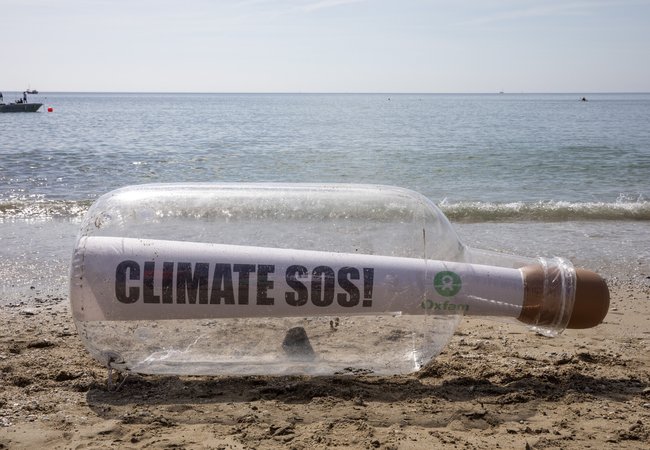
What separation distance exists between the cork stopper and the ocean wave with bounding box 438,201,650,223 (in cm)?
591

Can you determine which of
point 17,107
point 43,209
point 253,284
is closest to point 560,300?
point 253,284

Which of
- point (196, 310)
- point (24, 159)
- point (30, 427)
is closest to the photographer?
point (30, 427)

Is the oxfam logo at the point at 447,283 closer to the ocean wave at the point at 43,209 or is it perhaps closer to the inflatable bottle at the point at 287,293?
the inflatable bottle at the point at 287,293

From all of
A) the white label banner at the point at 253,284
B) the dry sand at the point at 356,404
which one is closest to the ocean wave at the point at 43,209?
the dry sand at the point at 356,404

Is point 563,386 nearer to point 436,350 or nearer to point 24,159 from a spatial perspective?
point 436,350

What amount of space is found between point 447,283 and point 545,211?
7067 mm

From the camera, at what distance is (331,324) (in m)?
3.48

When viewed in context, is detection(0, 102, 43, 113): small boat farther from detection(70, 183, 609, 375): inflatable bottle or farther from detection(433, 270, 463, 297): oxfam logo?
detection(433, 270, 463, 297): oxfam logo

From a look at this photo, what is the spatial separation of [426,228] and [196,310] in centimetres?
135

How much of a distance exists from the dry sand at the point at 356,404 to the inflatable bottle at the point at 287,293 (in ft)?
0.52

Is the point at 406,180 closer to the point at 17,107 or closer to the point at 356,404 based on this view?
the point at 356,404

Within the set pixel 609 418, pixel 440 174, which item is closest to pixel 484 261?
pixel 609 418

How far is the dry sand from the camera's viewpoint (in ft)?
9.62

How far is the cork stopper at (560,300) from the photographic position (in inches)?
136
